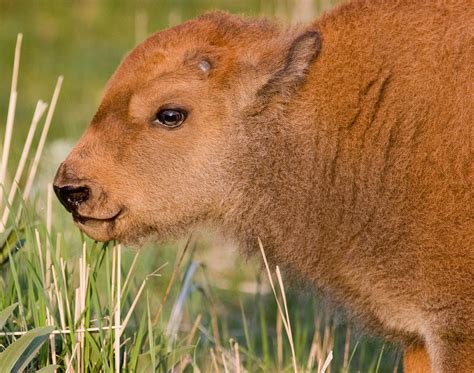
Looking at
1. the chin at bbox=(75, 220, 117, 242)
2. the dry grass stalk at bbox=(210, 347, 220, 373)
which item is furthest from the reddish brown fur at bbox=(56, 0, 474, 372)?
the dry grass stalk at bbox=(210, 347, 220, 373)

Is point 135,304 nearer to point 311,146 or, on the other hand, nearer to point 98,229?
point 98,229

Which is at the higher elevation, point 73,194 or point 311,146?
point 311,146

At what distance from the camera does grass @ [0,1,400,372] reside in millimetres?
4707

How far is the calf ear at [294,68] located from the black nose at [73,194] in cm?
86

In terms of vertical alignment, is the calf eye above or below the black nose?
above

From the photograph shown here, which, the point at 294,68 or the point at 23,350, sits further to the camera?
the point at 294,68

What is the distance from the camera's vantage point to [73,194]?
15.9 ft

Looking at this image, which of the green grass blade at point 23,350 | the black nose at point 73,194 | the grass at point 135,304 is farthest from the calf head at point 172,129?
the green grass blade at point 23,350

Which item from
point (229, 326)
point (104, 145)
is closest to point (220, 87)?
point (104, 145)

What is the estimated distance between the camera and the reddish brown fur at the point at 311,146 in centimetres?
471

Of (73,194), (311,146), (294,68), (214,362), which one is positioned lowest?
(214,362)

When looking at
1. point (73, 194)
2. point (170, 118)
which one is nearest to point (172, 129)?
point (170, 118)

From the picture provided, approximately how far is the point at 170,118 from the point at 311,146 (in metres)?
0.62

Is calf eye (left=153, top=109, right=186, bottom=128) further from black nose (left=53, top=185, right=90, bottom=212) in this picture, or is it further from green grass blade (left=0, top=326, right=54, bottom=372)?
green grass blade (left=0, top=326, right=54, bottom=372)
